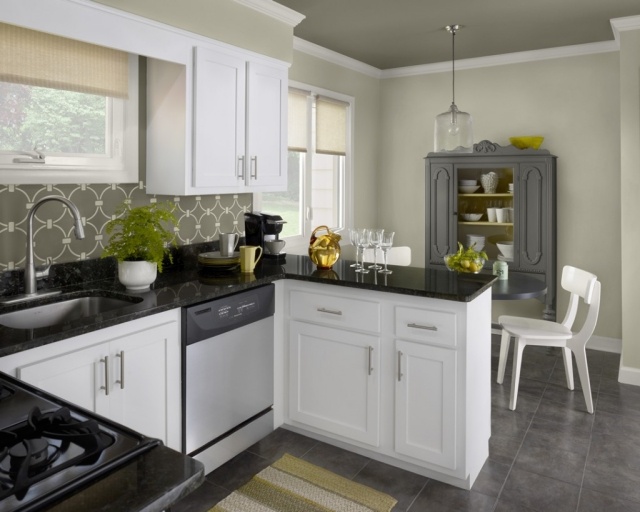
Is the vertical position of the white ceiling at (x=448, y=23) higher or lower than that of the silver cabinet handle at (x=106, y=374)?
higher

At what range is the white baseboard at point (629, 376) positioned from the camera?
155 inches

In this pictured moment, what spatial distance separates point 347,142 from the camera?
5320 millimetres

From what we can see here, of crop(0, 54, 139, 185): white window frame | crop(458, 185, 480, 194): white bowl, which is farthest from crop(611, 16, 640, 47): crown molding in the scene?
crop(0, 54, 139, 185): white window frame

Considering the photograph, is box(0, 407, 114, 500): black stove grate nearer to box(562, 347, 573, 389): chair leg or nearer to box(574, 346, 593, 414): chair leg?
box(574, 346, 593, 414): chair leg

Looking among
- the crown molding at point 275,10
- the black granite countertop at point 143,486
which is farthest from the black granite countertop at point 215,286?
the crown molding at point 275,10

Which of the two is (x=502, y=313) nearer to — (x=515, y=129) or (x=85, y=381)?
(x=515, y=129)

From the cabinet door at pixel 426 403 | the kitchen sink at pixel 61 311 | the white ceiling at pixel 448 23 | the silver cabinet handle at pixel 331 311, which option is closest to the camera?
the kitchen sink at pixel 61 311

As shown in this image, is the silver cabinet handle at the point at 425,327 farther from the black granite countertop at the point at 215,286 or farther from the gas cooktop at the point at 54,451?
the gas cooktop at the point at 54,451

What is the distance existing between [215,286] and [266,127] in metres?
1.21

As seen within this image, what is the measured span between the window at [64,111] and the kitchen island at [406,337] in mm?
517

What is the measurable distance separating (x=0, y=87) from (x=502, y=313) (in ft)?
14.7

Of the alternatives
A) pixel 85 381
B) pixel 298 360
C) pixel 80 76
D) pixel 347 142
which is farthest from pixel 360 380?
pixel 347 142

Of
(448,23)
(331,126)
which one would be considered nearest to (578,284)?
(448,23)

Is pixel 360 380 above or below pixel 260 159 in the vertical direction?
below
